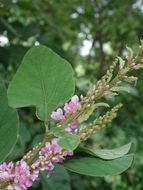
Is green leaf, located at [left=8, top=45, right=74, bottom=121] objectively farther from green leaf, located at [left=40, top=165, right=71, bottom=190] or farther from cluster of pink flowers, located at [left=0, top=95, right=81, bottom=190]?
green leaf, located at [left=40, top=165, right=71, bottom=190]

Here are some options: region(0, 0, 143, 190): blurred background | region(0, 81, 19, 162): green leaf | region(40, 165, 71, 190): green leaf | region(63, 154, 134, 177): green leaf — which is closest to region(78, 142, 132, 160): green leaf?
region(63, 154, 134, 177): green leaf

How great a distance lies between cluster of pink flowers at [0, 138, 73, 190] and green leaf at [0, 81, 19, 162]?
0.03 meters

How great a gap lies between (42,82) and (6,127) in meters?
0.10

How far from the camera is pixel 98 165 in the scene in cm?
58

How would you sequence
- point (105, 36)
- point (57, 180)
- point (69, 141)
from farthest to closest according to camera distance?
point (105, 36) < point (57, 180) < point (69, 141)

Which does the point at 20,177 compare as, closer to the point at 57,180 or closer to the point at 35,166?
the point at 35,166

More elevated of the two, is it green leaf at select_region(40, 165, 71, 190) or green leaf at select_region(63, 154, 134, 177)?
green leaf at select_region(63, 154, 134, 177)

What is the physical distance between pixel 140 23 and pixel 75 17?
452 mm

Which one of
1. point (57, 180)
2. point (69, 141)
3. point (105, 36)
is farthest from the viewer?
point (105, 36)

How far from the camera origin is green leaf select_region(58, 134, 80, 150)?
0.51 metres

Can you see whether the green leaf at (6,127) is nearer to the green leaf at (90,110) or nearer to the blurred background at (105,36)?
the green leaf at (90,110)

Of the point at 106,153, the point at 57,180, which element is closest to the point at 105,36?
the point at 57,180

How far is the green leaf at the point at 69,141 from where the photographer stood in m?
0.51

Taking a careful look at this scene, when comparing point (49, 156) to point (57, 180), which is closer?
point (49, 156)
